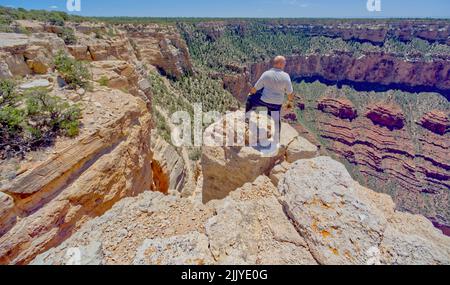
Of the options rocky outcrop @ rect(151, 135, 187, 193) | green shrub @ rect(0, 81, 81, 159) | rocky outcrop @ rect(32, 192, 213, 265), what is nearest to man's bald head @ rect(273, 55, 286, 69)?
rocky outcrop @ rect(32, 192, 213, 265)

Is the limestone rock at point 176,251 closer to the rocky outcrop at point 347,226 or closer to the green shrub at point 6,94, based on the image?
the rocky outcrop at point 347,226

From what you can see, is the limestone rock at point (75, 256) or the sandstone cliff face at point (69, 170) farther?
the sandstone cliff face at point (69, 170)

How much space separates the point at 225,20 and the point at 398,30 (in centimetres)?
4397

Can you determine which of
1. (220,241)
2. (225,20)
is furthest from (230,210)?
(225,20)

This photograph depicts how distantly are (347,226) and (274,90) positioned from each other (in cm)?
367

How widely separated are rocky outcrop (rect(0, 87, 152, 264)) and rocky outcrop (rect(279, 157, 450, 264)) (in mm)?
3920

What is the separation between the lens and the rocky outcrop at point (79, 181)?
165 inches

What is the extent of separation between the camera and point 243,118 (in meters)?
7.14

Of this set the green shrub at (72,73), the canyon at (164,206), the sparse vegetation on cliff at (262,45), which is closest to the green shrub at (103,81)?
the canyon at (164,206)

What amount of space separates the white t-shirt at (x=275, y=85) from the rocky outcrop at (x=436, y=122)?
61.4 metres

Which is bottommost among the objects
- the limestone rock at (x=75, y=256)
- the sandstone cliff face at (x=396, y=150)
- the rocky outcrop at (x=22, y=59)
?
the sandstone cliff face at (x=396, y=150)

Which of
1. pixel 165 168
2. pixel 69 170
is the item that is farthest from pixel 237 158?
pixel 165 168

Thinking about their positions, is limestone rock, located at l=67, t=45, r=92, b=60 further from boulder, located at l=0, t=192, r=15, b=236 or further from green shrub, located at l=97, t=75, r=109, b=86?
boulder, located at l=0, t=192, r=15, b=236

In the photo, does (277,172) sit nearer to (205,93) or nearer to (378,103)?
(205,93)
